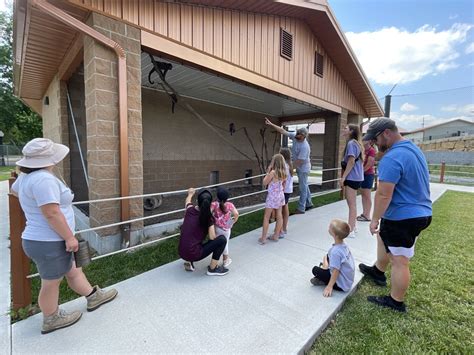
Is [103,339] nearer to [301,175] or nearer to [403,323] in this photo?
[403,323]

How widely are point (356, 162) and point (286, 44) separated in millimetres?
3497

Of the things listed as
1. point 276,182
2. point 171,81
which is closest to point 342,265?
point 276,182

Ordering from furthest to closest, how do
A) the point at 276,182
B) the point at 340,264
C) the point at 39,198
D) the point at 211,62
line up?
the point at 211,62 → the point at 276,182 → the point at 340,264 → the point at 39,198

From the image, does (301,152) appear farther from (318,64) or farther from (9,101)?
(9,101)

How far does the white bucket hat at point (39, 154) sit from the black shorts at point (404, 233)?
8.49 ft

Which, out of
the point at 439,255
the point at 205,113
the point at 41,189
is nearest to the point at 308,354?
the point at 41,189

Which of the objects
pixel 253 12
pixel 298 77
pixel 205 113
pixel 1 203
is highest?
pixel 253 12

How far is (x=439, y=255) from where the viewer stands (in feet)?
10.7

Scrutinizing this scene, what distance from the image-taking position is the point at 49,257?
5.53 ft

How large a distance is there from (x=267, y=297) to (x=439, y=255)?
2615mm

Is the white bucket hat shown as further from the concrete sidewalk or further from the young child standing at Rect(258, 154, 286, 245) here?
the young child standing at Rect(258, 154, 286, 245)

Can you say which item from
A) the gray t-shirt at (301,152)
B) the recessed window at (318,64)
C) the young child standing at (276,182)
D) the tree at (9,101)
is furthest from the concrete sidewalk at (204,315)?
the tree at (9,101)

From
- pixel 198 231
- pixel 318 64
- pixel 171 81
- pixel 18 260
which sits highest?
pixel 318 64

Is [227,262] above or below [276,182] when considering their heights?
below
